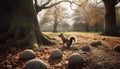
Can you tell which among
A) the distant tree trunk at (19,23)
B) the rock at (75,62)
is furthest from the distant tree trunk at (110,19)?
the rock at (75,62)

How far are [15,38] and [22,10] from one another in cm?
234

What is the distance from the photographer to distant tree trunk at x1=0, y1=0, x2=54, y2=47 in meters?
12.6

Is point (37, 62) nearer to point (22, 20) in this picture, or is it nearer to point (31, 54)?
point (31, 54)

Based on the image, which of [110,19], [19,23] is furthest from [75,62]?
[110,19]

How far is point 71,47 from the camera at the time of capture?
12.4 m

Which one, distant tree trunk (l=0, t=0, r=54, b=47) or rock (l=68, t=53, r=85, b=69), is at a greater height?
distant tree trunk (l=0, t=0, r=54, b=47)

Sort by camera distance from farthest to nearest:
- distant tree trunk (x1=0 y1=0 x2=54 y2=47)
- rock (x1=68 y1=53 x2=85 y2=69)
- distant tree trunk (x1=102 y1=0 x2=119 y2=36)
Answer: distant tree trunk (x1=102 y1=0 x2=119 y2=36)
distant tree trunk (x1=0 y1=0 x2=54 y2=47)
rock (x1=68 y1=53 x2=85 y2=69)

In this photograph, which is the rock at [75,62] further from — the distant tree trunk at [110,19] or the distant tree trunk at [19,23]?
the distant tree trunk at [110,19]

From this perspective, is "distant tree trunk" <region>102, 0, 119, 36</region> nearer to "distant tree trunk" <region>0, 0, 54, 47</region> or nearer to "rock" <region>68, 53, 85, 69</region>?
"distant tree trunk" <region>0, 0, 54, 47</region>

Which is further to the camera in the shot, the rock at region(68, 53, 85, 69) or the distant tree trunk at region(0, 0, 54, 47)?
the distant tree trunk at region(0, 0, 54, 47)

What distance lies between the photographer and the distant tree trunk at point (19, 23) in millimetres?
12638

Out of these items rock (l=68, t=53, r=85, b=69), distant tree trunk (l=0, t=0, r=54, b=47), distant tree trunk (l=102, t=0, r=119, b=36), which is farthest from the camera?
distant tree trunk (l=102, t=0, r=119, b=36)

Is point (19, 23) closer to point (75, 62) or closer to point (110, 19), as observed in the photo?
point (75, 62)

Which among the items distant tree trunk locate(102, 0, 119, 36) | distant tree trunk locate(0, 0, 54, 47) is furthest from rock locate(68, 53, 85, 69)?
distant tree trunk locate(102, 0, 119, 36)
